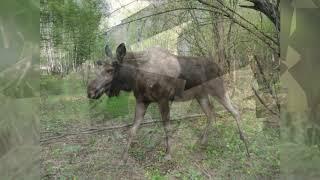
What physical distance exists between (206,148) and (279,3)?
2.49 feet

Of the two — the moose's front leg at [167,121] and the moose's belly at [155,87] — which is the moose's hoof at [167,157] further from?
the moose's belly at [155,87]

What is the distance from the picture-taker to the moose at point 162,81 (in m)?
1.92

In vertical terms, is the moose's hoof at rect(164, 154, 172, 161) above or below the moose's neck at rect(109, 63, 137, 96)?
below

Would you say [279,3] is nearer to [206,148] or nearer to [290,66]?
[290,66]

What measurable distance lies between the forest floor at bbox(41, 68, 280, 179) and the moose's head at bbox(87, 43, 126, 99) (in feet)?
0.13

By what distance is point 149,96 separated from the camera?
6.42 ft

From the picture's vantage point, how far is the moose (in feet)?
6.30

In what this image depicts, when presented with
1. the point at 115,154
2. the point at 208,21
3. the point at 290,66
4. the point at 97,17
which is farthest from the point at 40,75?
the point at 290,66

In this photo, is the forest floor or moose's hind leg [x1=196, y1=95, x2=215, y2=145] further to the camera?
moose's hind leg [x1=196, y1=95, x2=215, y2=145]

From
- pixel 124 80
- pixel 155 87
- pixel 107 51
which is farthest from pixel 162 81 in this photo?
pixel 107 51

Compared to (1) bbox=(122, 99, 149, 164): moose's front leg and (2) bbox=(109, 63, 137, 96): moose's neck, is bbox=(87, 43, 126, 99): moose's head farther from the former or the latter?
(1) bbox=(122, 99, 149, 164): moose's front leg

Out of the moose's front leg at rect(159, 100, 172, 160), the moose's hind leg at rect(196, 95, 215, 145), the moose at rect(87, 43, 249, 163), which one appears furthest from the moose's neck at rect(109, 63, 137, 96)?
the moose's hind leg at rect(196, 95, 215, 145)

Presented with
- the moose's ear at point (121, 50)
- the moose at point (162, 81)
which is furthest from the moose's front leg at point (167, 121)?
the moose's ear at point (121, 50)

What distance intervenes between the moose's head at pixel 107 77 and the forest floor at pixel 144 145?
1.5 inches
